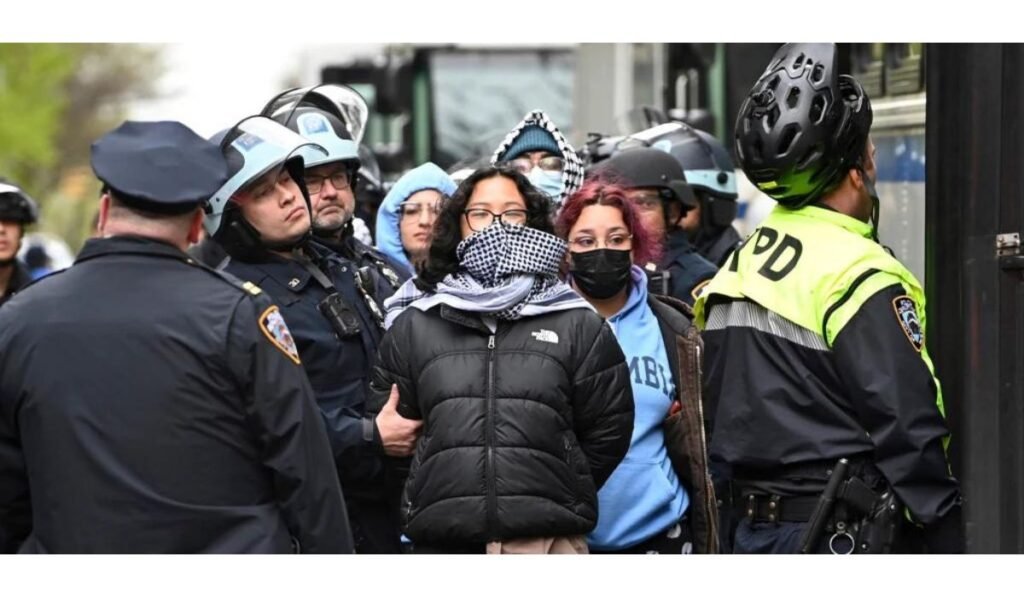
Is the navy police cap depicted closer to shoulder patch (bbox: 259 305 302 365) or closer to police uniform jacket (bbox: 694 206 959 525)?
shoulder patch (bbox: 259 305 302 365)

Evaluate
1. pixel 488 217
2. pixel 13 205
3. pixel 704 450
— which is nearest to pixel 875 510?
pixel 704 450

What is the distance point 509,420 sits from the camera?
16.5ft

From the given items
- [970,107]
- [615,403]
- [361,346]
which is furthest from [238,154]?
[970,107]

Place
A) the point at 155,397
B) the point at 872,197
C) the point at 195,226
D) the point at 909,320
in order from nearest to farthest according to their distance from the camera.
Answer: the point at 155,397
the point at 195,226
the point at 909,320
the point at 872,197

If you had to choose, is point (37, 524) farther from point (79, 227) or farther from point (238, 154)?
point (79, 227)

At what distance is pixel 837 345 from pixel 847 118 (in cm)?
74

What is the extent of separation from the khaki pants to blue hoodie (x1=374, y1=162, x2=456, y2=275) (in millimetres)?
2436

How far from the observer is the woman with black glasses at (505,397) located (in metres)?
5.00

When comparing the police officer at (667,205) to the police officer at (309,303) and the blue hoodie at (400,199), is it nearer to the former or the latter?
the blue hoodie at (400,199)

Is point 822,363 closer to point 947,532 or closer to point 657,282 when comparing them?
point 947,532

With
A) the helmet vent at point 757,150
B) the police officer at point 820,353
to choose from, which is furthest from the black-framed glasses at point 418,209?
the helmet vent at point 757,150

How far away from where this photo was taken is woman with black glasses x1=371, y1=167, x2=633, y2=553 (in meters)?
5.00

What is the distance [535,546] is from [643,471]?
0.82 m

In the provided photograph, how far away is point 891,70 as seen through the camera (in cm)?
965
